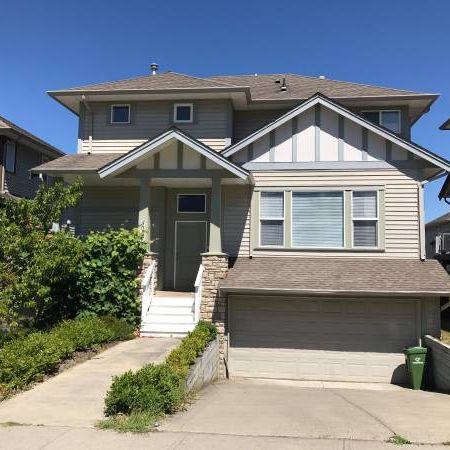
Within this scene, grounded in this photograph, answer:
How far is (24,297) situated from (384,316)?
29.2 feet

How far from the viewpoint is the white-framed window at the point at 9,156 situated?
22.7 m

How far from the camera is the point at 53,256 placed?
1164 centimetres

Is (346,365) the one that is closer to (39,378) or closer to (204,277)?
(204,277)

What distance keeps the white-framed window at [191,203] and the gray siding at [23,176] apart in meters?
9.78

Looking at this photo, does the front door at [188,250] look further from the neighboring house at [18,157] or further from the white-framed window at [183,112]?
the neighboring house at [18,157]

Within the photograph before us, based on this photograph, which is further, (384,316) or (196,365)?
(384,316)

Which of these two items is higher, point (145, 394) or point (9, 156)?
point (9, 156)

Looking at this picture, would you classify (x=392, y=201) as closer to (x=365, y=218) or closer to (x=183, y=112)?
(x=365, y=218)

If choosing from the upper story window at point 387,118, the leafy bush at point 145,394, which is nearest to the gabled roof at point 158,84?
the upper story window at point 387,118

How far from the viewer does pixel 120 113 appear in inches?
714

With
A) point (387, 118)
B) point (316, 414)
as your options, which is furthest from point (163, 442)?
point (387, 118)

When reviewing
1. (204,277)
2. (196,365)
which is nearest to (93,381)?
(196,365)

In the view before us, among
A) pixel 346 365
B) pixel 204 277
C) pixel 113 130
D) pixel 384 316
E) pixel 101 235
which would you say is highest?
pixel 113 130

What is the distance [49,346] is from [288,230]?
765 centimetres
